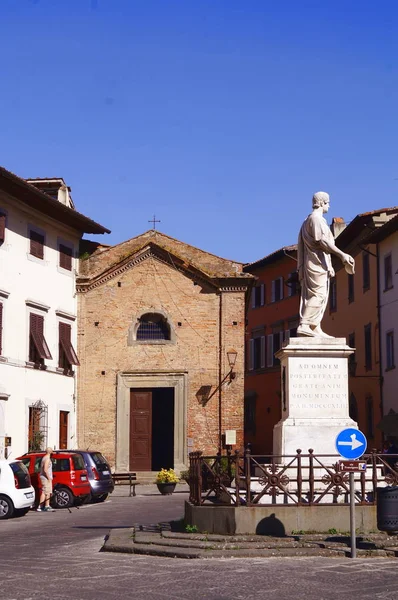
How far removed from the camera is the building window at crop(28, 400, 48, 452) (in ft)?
104

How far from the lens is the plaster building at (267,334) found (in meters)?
50.7

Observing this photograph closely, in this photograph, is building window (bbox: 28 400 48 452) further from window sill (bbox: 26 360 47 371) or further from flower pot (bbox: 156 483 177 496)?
flower pot (bbox: 156 483 177 496)

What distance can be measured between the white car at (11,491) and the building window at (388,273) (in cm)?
1922

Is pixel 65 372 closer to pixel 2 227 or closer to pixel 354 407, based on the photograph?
pixel 2 227

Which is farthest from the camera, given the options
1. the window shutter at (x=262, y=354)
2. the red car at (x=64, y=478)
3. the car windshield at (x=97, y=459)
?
the window shutter at (x=262, y=354)

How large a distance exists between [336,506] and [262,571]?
2.77 m

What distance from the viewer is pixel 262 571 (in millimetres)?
11555

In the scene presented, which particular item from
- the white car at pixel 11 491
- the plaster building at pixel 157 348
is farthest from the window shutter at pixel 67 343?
the white car at pixel 11 491

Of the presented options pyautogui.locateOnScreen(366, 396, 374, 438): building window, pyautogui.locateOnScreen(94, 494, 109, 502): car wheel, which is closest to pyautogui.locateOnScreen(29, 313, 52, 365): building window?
pyautogui.locateOnScreen(94, 494, 109, 502): car wheel

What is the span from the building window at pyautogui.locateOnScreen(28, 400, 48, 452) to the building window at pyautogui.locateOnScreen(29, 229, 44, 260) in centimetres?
518

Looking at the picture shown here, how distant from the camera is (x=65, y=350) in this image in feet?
112

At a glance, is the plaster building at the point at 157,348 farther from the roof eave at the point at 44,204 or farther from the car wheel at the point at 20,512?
the car wheel at the point at 20,512

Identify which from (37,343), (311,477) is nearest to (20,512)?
(37,343)

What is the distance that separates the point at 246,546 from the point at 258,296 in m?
42.5
